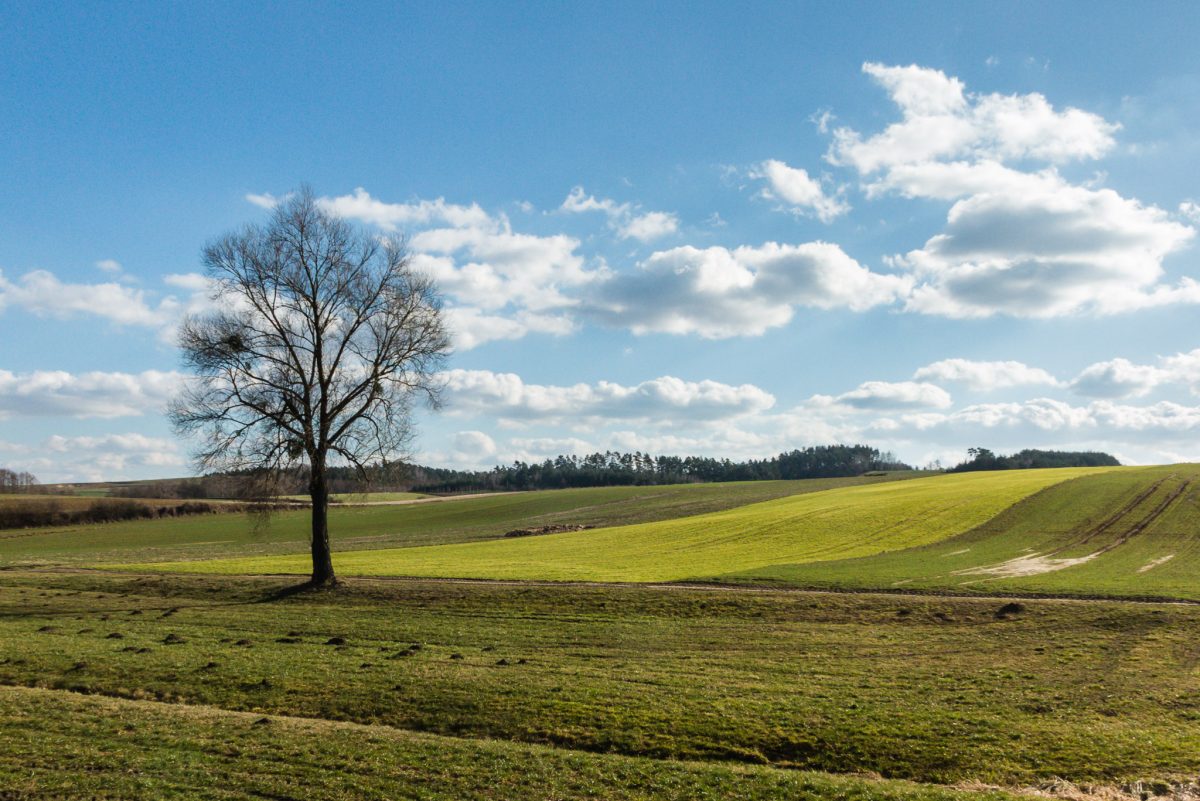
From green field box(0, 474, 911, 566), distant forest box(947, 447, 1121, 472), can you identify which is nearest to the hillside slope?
green field box(0, 474, 911, 566)

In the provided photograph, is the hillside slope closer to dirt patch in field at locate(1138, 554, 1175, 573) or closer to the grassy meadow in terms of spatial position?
dirt patch in field at locate(1138, 554, 1175, 573)

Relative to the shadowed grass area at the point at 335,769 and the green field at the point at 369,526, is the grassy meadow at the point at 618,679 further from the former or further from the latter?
the green field at the point at 369,526

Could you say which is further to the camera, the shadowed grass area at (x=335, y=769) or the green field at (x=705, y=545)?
the green field at (x=705, y=545)

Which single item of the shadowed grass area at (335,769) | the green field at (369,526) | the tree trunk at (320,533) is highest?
the tree trunk at (320,533)

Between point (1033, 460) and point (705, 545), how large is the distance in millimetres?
120129

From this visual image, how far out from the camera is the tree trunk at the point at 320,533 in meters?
32.8

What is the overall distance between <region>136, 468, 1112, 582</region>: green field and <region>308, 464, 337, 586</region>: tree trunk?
4.28 m

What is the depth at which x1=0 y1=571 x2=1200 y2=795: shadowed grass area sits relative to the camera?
13812 mm

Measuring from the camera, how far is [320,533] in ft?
111

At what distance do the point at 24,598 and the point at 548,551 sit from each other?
26314 millimetres

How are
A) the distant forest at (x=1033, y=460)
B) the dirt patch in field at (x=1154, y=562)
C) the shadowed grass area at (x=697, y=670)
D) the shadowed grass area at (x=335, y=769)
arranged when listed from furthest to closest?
the distant forest at (x=1033, y=460) < the dirt patch in field at (x=1154, y=562) < the shadowed grass area at (x=697, y=670) < the shadowed grass area at (x=335, y=769)

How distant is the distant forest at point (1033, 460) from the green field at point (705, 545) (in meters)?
76.3

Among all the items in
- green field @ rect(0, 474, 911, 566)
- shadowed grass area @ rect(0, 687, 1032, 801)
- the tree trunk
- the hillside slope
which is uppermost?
the tree trunk

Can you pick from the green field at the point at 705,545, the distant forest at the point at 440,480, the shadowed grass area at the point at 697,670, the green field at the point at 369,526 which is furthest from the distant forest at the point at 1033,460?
the shadowed grass area at the point at 697,670
